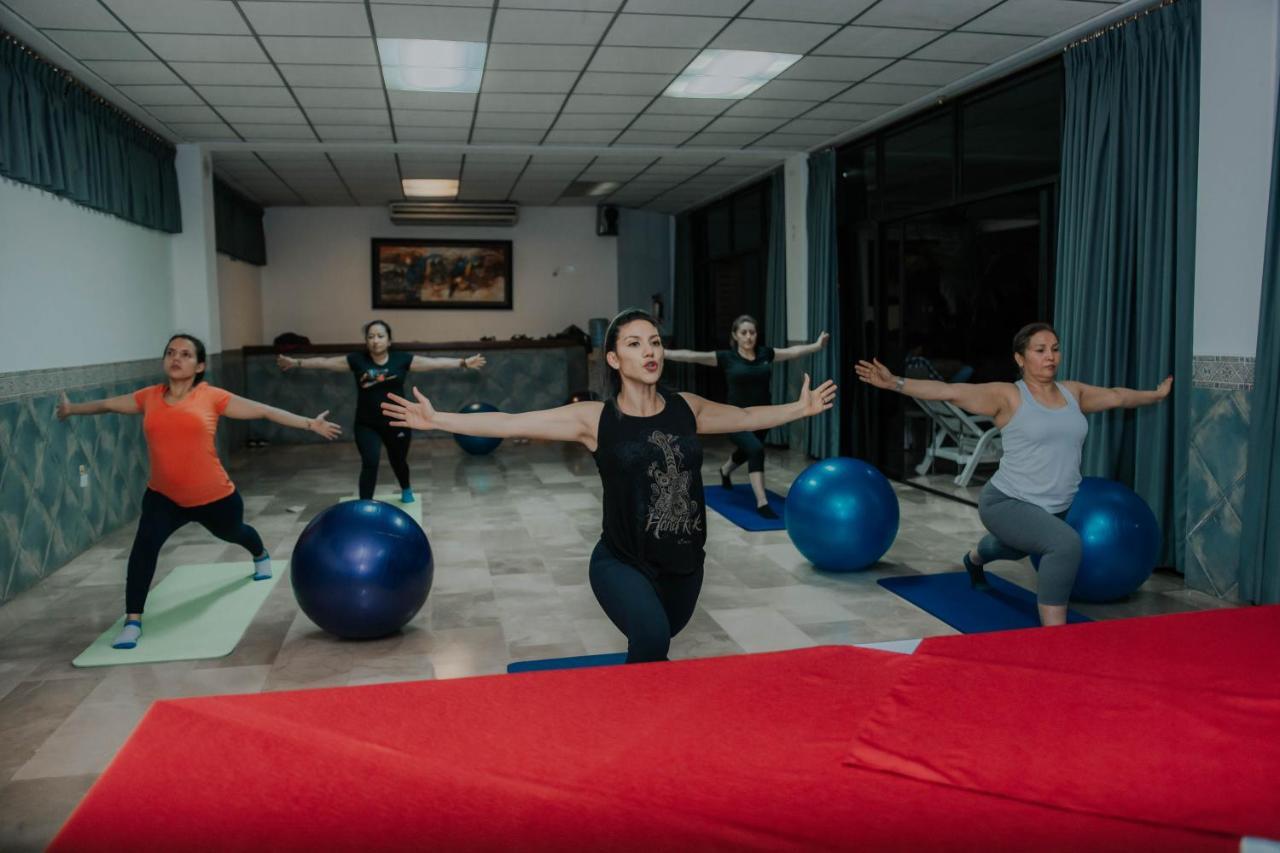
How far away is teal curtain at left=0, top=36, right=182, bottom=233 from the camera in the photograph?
15.9ft

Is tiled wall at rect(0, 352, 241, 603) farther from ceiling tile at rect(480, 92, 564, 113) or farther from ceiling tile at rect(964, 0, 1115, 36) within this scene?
ceiling tile at rect(964, 0, 1115, 36)

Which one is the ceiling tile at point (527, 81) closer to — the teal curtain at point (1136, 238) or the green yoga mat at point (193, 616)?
the teal curtain at point (1136, 238)

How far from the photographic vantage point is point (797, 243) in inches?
352

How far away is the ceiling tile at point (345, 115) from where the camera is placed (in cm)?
669

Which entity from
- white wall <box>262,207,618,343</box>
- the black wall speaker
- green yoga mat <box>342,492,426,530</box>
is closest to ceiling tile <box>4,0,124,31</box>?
green yoga mat <box>342,492,426,530</box>

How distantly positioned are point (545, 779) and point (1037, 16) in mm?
4974

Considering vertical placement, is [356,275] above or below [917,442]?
above

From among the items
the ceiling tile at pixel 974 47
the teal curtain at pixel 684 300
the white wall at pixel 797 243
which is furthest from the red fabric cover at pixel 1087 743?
the teal curtain at pixel 684 300

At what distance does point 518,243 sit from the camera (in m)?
12.4

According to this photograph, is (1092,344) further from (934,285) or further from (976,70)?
(934,285)

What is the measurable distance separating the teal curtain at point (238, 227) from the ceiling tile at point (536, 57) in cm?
455

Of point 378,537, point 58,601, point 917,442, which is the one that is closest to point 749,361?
point 917,442

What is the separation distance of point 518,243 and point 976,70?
7468 millimetres

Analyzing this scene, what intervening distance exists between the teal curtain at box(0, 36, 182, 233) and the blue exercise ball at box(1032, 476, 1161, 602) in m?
5.33
